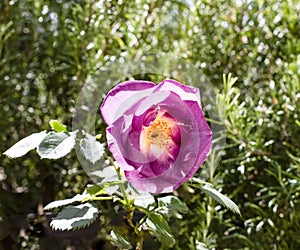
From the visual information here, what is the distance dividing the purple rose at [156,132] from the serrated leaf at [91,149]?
3 centimetres

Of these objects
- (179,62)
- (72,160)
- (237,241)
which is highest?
(179,62)

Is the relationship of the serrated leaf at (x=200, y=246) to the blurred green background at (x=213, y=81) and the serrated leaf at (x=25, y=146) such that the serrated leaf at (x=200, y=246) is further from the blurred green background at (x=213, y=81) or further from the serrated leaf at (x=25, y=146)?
the serrated leaf at (x=25, y=146)

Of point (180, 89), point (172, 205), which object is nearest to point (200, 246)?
point (172, 205)

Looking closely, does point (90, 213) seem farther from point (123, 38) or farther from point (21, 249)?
point (123, 38)

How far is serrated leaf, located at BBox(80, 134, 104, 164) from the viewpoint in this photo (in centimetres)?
47

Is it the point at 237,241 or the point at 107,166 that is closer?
the point at 107,166

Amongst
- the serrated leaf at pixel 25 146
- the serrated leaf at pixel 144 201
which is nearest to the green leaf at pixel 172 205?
the serrated leaf at pixel 144 201

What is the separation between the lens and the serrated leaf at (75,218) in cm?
45

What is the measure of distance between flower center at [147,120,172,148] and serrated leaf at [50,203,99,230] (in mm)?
78

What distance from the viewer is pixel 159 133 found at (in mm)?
458

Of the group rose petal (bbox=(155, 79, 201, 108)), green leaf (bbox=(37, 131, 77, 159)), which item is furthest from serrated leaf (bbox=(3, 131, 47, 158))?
rose petal (bbox=(155, 79, 201, 108))

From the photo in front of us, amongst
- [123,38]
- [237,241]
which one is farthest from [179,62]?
[237,241]

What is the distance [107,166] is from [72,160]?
0.21 meters

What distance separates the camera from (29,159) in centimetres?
73
